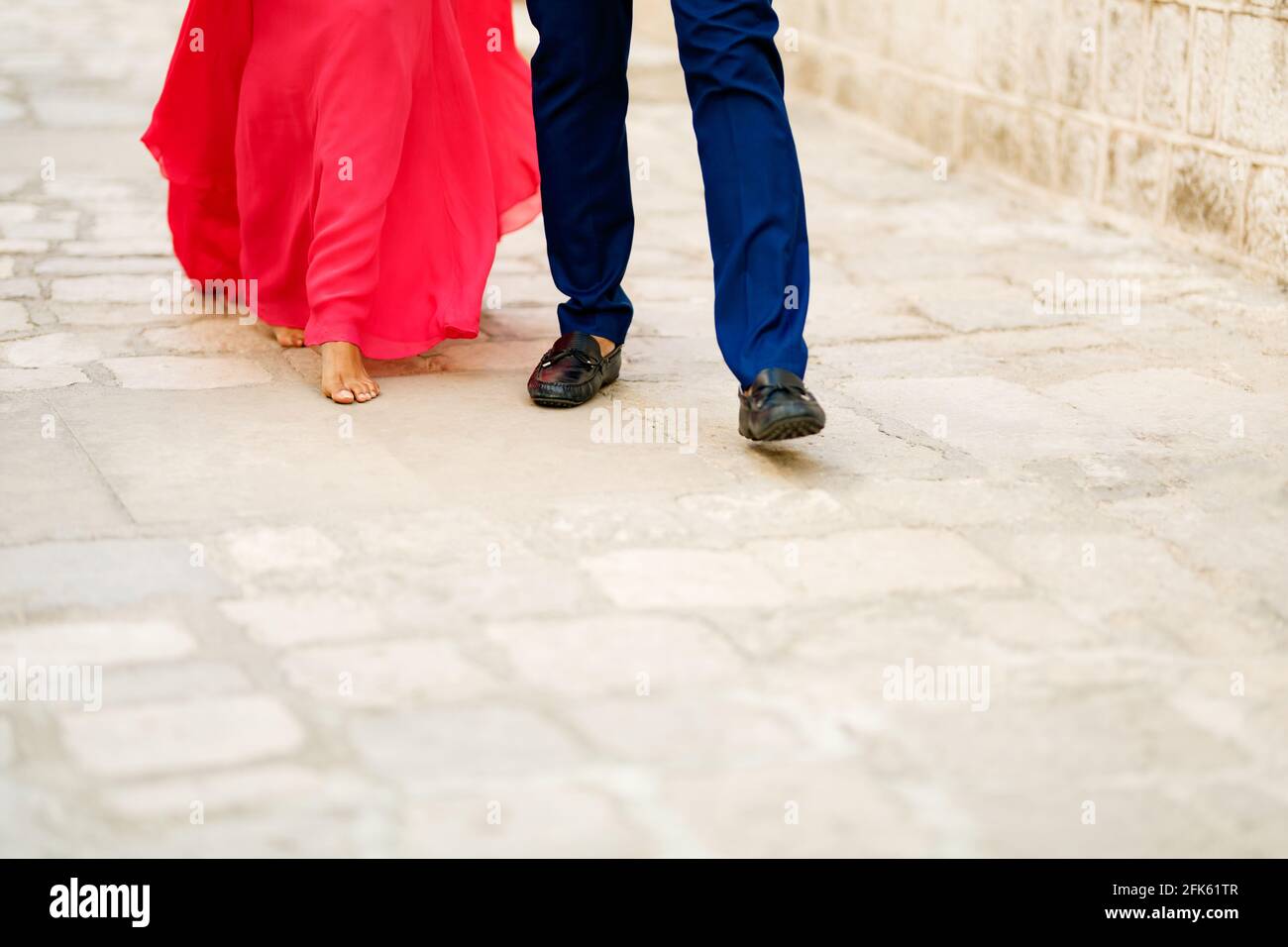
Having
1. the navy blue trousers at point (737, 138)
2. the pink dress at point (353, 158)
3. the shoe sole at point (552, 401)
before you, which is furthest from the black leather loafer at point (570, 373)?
the navy blue trousers at point (737, 138)

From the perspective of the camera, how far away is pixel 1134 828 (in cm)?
189

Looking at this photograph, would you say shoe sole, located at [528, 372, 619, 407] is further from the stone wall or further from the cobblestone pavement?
the stone wall

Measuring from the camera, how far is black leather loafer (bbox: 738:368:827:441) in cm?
289

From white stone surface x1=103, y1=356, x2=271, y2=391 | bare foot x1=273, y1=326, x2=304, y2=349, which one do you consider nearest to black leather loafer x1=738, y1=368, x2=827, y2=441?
white stone surface x1=103, y1=356, x2=271, y2=391

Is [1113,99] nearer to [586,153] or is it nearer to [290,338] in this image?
[586,153]

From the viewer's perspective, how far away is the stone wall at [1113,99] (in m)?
4.52

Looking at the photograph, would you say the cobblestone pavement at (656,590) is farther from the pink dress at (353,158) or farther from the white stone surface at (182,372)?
the pink dress at (353,158)

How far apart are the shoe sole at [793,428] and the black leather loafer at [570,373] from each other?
1.83 feet

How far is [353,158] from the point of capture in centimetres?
335

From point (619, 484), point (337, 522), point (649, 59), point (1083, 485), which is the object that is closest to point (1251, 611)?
point (1083, 485)

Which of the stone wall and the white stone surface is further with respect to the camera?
the stone wall

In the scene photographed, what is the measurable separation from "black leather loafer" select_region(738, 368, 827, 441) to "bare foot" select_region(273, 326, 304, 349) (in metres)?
1.21

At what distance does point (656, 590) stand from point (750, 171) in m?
0.86

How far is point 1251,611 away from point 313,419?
5.61 ft
